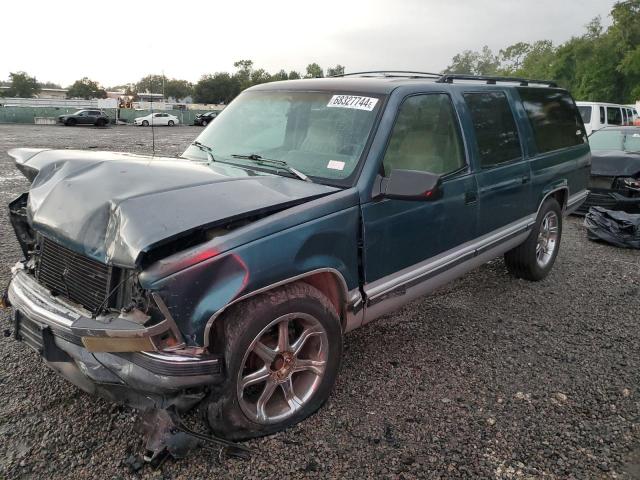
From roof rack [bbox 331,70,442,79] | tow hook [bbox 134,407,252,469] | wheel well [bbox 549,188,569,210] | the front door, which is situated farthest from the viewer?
wheel well [bbox 549,188,569,210]

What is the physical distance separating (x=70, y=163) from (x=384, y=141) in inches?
72.7

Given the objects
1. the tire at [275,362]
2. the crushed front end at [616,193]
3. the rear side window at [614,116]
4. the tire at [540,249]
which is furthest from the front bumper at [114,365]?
the rear side window at [614,116]

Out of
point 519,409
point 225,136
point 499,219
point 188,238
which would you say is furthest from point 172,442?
point 499,219

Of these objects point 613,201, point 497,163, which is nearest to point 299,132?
point 497,163

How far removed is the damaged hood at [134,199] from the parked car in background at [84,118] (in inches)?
1493

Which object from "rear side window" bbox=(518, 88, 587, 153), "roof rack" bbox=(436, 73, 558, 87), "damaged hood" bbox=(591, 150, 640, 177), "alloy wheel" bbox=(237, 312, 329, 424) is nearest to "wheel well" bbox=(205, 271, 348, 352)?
"alloy wheel" bbox=(237, 312, 329, 424)

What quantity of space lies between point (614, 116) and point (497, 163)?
15764 mm

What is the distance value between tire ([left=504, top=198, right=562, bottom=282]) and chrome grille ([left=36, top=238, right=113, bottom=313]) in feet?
12.9

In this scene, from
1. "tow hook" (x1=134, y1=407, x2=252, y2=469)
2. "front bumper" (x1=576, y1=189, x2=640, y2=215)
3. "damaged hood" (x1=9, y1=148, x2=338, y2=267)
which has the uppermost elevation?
"damaged hood" (x1=9, y1=148, x2=338, y2=267)

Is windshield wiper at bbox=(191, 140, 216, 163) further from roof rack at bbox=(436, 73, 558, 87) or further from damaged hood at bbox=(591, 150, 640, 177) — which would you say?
damaged hood at bbox=(591, 150, 640, 177)

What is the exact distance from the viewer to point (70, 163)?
2.90m

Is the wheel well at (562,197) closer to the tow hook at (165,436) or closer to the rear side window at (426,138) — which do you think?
the rear side window at (426,138)

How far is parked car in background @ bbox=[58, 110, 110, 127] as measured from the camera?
36.5 m

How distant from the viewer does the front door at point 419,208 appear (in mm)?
3033
